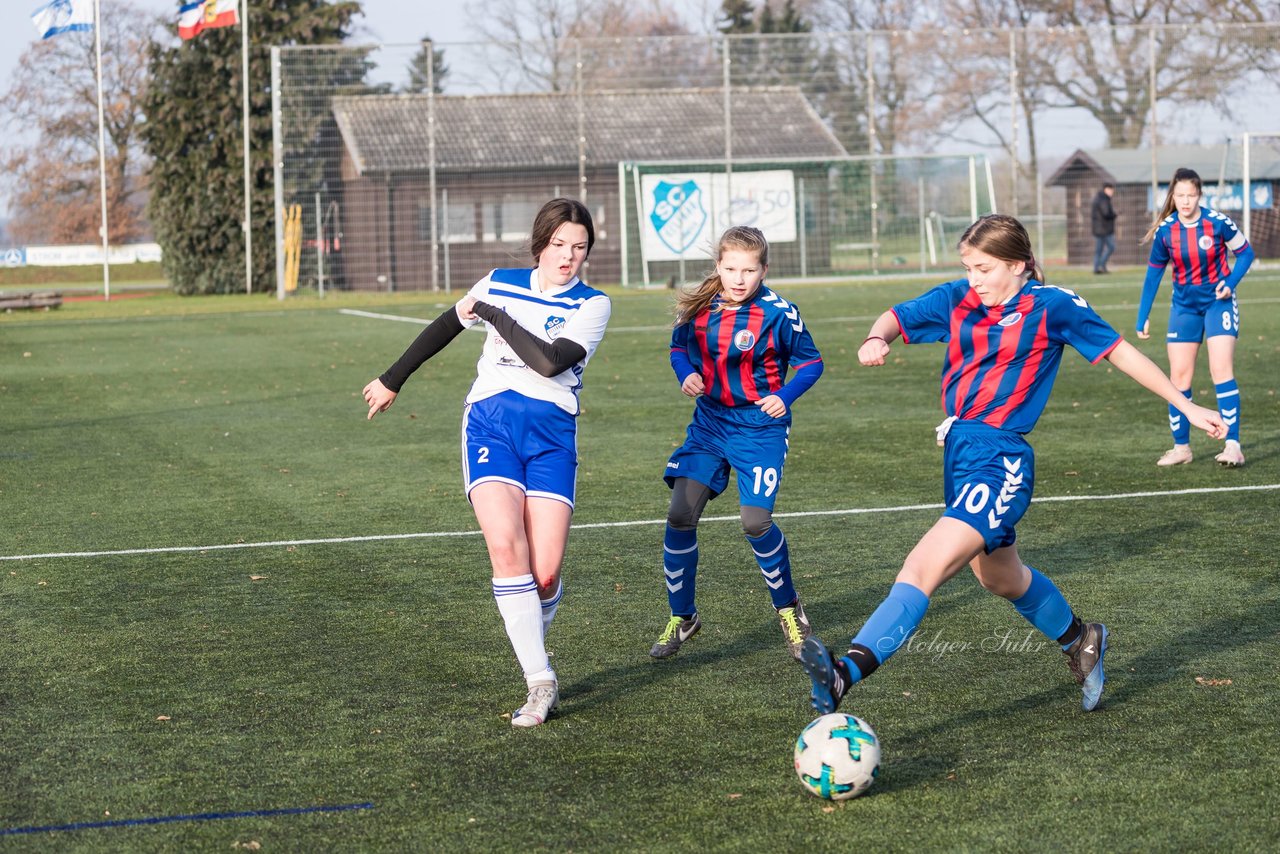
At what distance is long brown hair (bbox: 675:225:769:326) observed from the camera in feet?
19.9

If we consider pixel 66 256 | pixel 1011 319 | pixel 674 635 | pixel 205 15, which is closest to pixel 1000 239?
pixel 1011 319

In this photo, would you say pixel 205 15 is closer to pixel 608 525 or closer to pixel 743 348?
pixel 608 525

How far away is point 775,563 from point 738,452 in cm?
45

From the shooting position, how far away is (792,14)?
62.3m

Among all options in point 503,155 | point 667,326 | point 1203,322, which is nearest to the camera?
point 1203,322

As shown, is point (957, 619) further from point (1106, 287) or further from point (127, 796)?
point (1106, 287)

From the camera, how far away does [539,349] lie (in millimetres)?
5250

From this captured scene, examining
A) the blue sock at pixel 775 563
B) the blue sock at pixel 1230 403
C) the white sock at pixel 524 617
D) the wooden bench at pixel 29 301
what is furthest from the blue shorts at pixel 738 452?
the wooden bench at pixel 29 301

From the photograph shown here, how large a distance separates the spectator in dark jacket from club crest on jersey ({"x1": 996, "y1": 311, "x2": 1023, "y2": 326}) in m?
31.4

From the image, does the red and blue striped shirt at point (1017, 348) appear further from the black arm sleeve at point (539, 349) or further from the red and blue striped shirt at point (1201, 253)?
the red and blue striped shirt at point (1201, 253)

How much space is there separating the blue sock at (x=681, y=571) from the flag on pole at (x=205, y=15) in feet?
113

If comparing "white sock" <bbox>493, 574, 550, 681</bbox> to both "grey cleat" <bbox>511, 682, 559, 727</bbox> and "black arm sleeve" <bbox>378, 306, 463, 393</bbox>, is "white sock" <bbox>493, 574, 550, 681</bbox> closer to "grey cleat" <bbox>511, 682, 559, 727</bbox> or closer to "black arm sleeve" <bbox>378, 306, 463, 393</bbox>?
"grey cleat" <bbox>511, 682, 559, 727</bbox>

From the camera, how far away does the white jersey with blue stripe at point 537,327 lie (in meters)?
5.40

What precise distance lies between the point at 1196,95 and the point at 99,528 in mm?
31851
